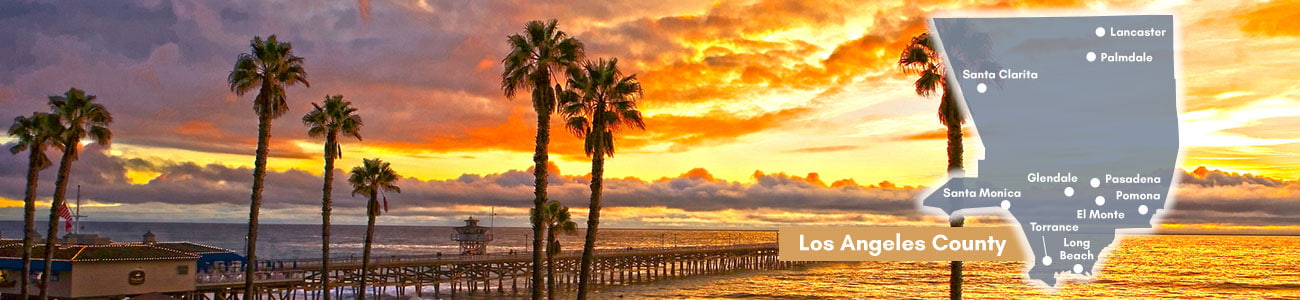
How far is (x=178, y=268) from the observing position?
43500mm

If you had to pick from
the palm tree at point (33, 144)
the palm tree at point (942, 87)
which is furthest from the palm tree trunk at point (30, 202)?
the palm tree at point (942, 87)

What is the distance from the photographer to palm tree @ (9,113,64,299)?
3456 cm

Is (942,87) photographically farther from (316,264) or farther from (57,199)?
(316,264)

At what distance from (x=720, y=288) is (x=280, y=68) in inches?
2246

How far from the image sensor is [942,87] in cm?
2195

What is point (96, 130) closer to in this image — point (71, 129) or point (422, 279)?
point (71, 129)

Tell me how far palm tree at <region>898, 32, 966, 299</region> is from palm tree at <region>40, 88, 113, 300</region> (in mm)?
29950

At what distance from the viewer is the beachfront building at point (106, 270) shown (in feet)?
129

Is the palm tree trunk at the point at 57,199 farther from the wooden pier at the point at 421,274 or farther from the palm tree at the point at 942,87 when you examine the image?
the palm tree at the point at 942,87

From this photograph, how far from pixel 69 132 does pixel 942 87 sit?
3140cm

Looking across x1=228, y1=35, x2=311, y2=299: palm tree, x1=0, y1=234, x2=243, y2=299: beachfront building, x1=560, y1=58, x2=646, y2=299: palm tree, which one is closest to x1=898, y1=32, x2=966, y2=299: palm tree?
x1=560, y1=58, x2=646, y2=299: palm tree

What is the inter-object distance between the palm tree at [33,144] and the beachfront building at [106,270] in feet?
13.8

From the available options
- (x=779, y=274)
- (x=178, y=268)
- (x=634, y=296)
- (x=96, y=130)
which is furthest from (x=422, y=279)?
(x=779, y=274)

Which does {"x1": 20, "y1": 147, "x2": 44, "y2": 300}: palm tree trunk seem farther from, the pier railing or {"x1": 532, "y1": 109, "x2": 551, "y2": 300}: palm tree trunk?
{"x1": 532, "y1": 109, "x2": 551, "y2": 300}: palm tree trunk
